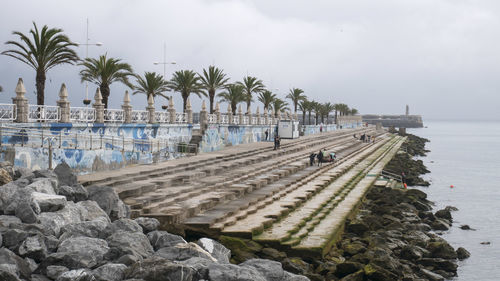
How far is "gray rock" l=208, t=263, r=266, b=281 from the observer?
9.13 m

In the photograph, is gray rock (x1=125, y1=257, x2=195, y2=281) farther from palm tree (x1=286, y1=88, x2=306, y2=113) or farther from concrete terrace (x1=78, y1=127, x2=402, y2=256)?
palm tree (x1=286, y1=88, x2=306, y2=113)

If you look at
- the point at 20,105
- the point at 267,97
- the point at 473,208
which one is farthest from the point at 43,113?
Answer: the point at 267,97

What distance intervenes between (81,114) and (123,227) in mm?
13351

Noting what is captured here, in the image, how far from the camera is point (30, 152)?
16.1m

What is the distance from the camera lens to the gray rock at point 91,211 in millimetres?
12295

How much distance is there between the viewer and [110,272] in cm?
877

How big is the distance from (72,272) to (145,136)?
21.0m

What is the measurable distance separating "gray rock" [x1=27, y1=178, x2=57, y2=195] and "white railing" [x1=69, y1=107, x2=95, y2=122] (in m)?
10.2

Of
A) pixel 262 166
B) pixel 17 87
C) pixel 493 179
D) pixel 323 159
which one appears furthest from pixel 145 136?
pixel 493 179

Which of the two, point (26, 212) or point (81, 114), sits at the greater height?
point (81, 114)

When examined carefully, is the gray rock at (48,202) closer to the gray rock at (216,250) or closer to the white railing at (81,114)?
the gray rock at (216,250)

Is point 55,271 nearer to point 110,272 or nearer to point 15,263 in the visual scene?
point 15,263

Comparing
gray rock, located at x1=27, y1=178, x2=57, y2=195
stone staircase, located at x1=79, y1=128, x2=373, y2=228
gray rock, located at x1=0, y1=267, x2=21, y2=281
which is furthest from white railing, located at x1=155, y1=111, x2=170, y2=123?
gray rock, located at x1=0, y1=267, x2=21, y2=281

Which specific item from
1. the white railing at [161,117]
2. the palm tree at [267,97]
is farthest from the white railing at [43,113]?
the palm tree at [267,97]
